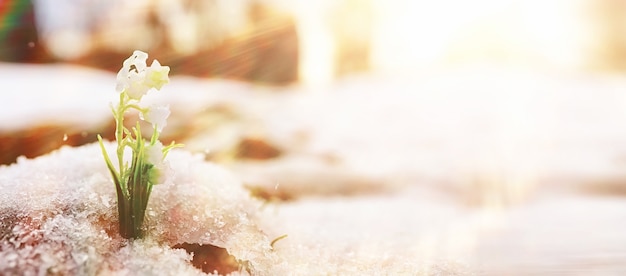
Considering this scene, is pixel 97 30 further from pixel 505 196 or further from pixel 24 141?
pixel 505 196

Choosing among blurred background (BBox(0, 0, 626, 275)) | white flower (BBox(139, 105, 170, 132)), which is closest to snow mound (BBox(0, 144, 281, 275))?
white flower (BBox(139, 105, 170, 132))

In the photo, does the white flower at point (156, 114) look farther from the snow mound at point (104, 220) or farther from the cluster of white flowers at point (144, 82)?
Result: the snow mound at point (104, 220)

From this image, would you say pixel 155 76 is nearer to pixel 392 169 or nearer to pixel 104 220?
pixel 104 220

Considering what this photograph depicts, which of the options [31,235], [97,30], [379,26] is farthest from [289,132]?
[31,235]

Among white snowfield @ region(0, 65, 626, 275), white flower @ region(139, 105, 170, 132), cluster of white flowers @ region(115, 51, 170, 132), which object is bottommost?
white snowfield @ region(0, 65, 626, 275)

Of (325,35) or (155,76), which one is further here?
(325,35)

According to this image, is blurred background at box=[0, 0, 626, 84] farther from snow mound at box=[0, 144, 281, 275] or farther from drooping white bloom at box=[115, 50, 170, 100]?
drooping white bloom at box=[115, 50, 170, 100]

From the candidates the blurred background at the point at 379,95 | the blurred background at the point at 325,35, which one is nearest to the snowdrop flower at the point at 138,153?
the blurred background at the point at 379,95

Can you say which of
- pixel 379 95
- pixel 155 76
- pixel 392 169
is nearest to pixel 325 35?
pixel 379 95
